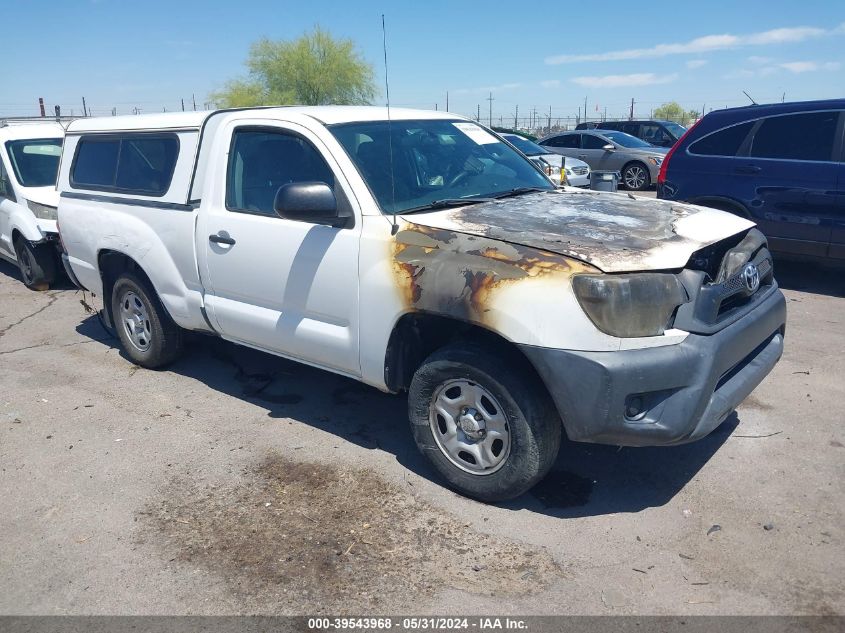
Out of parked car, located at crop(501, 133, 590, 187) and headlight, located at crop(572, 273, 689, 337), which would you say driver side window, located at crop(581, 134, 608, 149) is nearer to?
parked car, located at crop(501, 133, 590, 187)

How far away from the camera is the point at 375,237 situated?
3773 mm

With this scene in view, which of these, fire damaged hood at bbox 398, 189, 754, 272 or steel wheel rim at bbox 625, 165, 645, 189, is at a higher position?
fire damaged hood at bbox 398, 189, 754, 272

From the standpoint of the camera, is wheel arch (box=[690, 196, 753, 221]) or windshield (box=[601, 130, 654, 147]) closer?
wheel arch (box=[690, 196, 753, 221])

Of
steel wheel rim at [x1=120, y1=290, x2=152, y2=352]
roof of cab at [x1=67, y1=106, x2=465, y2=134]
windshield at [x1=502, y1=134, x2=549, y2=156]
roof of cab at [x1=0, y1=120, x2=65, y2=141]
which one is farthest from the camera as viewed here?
windshield at [x1=502, y1=134, x2=549, y2=156]

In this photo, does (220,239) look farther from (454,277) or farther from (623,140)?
(623,140)

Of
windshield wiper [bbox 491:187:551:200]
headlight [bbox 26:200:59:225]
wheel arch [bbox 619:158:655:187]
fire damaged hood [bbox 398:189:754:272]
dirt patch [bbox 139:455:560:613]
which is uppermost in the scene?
windshield wiper [bbox 491:187:551:200]

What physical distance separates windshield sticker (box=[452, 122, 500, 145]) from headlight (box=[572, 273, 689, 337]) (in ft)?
6.81

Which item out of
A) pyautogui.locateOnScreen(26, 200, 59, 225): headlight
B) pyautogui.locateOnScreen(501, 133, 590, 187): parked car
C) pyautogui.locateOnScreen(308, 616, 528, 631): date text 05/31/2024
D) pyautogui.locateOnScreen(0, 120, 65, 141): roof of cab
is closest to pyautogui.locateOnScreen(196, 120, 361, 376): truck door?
pyautogui.locateOnScreen(308, 616, 528, 631): date text 05/31/2024

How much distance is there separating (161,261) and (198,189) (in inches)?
25.3

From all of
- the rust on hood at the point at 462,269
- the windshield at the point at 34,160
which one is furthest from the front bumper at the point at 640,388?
the windshield at the point at 34,160

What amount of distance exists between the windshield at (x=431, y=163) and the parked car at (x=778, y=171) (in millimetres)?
3607

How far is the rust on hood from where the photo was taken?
322 cm

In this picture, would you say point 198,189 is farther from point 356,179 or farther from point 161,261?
point 356,179

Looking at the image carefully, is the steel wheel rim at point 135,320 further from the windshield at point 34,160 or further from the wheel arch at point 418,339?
the windshield at point 34,160
